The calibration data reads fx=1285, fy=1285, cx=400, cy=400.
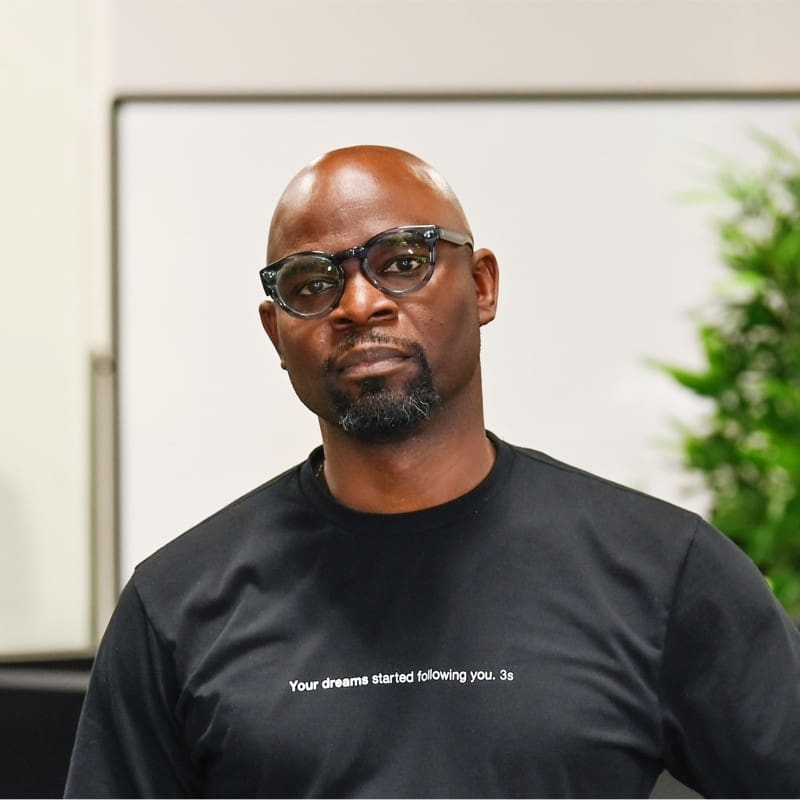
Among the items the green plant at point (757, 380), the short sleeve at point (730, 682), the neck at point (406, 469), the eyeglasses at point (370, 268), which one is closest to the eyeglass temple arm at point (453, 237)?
the eyeglasses at point (370, 268)

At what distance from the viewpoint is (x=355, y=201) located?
3.11ft

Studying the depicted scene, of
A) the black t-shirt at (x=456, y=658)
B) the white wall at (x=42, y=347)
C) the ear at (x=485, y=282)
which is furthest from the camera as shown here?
the white wall at (x=42, y=347)

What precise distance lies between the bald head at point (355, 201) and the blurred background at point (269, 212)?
1.25 m

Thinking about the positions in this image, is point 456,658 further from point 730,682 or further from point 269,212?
point 269,212

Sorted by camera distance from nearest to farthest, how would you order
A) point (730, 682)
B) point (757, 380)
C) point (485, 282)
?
1. point (730, 682)
2. point (485, 282)
3. point (757, 380)

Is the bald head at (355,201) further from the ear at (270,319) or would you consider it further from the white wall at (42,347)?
the white wall at (42,347)

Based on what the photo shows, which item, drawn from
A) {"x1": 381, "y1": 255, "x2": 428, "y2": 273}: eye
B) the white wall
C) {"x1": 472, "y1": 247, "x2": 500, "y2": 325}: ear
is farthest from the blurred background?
{"x1": 381, "y1": 255, "x2": 428, "y2": 273}: eye

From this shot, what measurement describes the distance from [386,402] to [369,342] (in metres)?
0.05

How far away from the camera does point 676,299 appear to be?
2.27m

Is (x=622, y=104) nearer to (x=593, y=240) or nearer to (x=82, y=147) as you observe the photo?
(x=593, y=240)

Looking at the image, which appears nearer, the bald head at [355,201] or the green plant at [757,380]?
the bald head at [355,201]

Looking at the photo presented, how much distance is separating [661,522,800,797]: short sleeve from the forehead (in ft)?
1.06

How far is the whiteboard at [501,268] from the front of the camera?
7.27 feet

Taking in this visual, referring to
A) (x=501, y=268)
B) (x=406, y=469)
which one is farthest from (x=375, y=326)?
(x=501, y=268)
